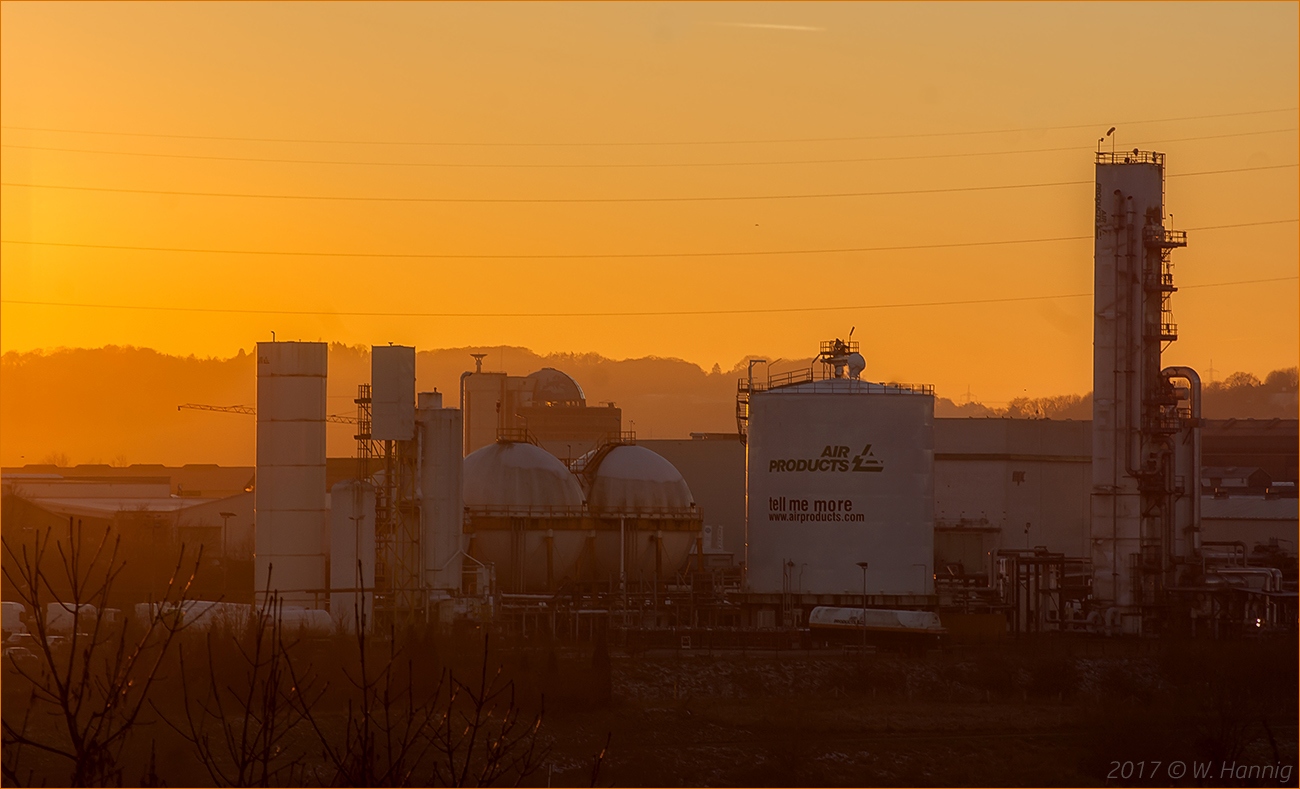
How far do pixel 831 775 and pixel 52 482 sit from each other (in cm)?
6402

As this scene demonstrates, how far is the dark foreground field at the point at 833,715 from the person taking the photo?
3189 cm

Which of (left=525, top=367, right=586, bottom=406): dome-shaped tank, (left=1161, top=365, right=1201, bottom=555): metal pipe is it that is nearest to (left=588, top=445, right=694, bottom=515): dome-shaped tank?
(left=1161, top=365, right=1201, bottom=555): metal pipe

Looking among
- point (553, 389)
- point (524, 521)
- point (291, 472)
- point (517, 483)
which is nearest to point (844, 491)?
point (524, 521)

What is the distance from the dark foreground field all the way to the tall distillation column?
9.99 feet

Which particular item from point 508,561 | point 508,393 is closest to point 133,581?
point 508,561

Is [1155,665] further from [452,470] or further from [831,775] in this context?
[452,470]

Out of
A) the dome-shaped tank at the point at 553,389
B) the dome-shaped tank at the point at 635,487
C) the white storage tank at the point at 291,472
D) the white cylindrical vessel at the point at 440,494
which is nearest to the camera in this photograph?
the white storage tank at the point at 291,472

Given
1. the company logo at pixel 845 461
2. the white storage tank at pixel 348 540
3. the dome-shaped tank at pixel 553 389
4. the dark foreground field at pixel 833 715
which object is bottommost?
→ the dark foreground field at pixel 833 715

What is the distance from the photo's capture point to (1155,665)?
4600 cm

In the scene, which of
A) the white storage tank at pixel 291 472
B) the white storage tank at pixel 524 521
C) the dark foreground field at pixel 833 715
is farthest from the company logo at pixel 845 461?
the white storage tank at pixel 291 472

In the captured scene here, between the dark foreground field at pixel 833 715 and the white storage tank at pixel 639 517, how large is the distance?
9200mm

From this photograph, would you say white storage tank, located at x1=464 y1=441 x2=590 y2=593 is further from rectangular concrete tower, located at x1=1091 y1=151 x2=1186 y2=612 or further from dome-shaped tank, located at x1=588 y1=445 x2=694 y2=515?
rectangular concrete tower, located at x1=1091 y1=151 x2=1186 y2=612

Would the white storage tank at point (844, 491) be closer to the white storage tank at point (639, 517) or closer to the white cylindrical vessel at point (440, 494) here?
the white storage tank at point (639, 517)

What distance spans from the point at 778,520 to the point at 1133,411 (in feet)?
39.0
